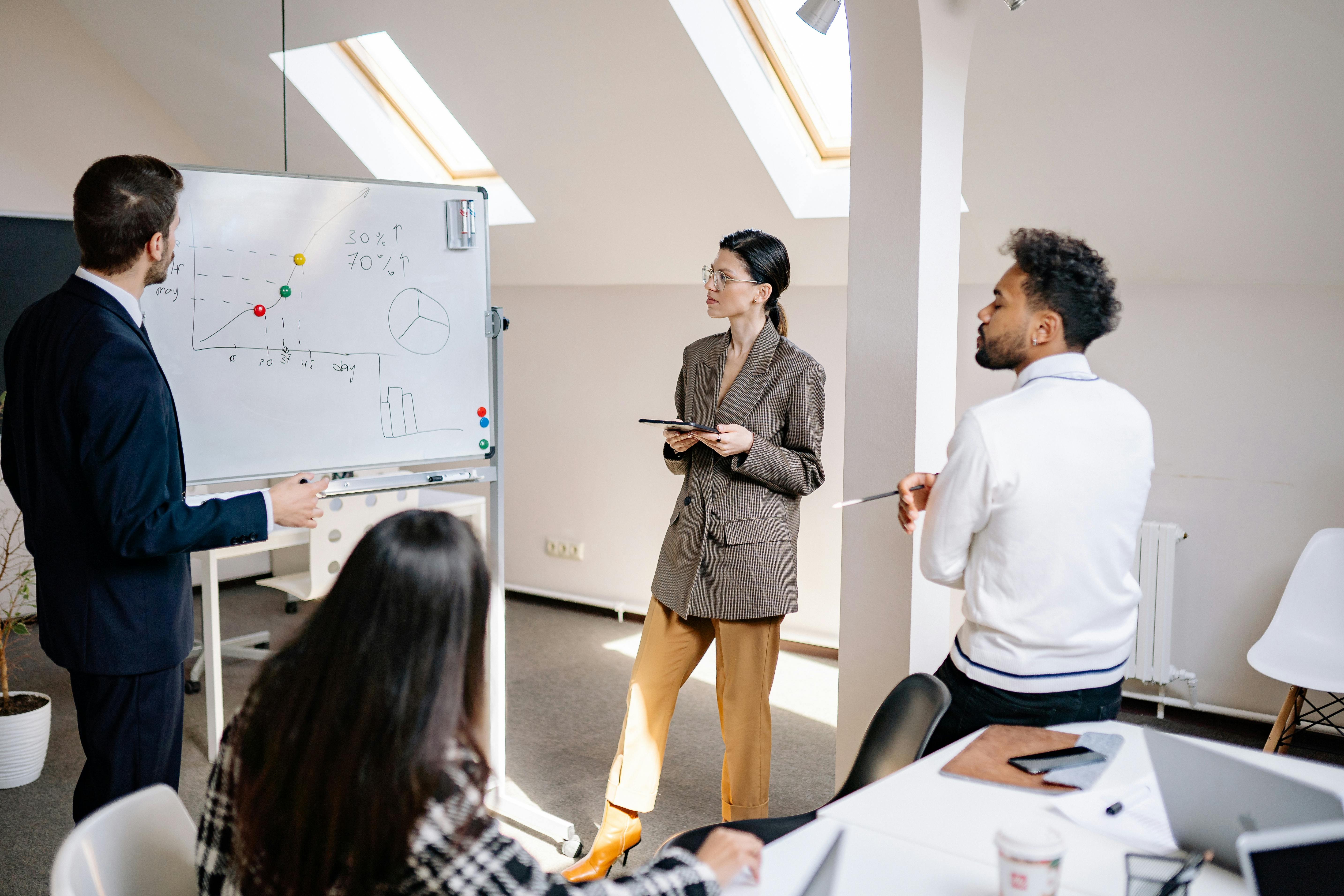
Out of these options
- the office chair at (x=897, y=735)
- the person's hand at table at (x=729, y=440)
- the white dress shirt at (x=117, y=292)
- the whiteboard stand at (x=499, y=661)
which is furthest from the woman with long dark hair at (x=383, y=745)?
the whiteboard stand at (x=499, y=661)

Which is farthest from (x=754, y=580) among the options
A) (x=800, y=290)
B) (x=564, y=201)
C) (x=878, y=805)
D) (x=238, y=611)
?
(x=238, y=611)

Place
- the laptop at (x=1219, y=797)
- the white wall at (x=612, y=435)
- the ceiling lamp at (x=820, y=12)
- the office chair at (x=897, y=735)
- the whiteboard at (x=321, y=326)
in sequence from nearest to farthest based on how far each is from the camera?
1. the laptop at (x=1219, y=797)
2. the office chair at (x=897, y=735)
3. the whiteboard at (x=321, y=326)
4. the ceiling lamp at (x=820, y=12)
5. the white wall at (x=612, y=435)

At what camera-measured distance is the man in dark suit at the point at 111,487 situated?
170 centimetres

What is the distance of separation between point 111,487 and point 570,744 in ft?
6.55

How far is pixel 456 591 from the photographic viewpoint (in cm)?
92

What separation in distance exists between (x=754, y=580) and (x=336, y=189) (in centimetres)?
146

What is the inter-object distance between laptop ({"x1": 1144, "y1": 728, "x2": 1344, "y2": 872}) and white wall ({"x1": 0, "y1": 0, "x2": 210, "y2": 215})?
15.6ft

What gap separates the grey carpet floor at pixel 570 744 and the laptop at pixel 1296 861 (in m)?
1.91

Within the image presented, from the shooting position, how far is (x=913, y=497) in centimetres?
185

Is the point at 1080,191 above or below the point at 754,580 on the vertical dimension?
above

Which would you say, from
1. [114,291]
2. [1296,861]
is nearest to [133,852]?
[114,291]

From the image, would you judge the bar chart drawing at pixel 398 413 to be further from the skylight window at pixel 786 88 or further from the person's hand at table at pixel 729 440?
the skylight window at pixel 786 88

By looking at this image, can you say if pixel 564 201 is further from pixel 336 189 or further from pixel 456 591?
pixel 456 591

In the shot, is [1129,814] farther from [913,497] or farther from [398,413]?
[398,413]
